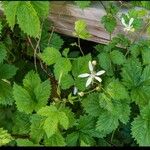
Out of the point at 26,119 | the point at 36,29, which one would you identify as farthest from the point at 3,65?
the point at 36,29

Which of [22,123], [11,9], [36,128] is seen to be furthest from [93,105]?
[11,9]

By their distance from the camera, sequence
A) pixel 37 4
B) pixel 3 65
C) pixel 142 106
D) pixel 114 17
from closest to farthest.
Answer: pixel 37 4 < pixel 142 106 < pixel 114 17 < pixel 3 65

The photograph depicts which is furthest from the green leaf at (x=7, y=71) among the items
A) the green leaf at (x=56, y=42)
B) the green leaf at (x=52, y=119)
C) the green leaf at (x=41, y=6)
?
the green leaf at (x=41, y=6)

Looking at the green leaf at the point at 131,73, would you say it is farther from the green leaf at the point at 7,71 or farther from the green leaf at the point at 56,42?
the green leaf at the point at 7,71

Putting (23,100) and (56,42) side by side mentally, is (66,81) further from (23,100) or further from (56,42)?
(56,42)

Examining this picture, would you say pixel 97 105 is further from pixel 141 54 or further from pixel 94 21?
pixel 94 21
